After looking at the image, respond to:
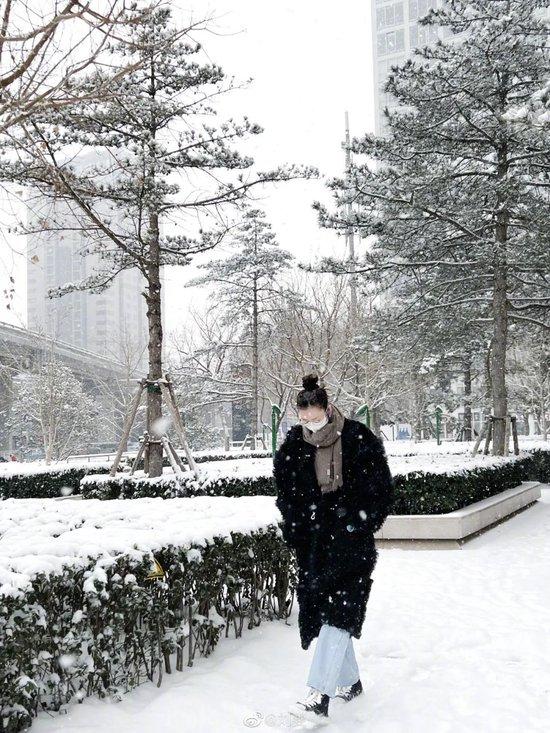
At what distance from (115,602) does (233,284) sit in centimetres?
2262

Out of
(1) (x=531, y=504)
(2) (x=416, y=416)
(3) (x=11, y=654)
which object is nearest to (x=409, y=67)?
(1) (x=531, y=504)

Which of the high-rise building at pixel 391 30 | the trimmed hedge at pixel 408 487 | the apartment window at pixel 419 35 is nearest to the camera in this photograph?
the trimmed hedge at pixel 408 487

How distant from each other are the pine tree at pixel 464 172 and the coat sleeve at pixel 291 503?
10032 mm

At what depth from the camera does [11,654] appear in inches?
114

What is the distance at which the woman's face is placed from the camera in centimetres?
362

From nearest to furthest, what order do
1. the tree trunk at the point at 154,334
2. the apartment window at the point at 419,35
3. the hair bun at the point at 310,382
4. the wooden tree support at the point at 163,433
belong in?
1. the hair bun at the point at 310,382
2. the wooden tree support at the point at 163,433
3. the tree trunk at the point at 154,334
4. the apartment window at the point at 419,35

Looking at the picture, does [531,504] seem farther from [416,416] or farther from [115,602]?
[416,416]

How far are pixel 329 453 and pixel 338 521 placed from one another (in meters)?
0.37

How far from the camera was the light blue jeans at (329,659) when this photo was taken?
11.2ft

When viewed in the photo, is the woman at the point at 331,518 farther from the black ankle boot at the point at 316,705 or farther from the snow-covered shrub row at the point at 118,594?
the snow-covered shrub row at the point at 118,594

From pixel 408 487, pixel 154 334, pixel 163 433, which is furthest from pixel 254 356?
pixel 408 487

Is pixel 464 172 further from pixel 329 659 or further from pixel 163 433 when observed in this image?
pixel 329 659

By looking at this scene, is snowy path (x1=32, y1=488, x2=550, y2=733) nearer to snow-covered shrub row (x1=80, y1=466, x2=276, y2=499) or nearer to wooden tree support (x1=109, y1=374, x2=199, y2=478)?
snow-covered shrub row (x1=80, y1=466, x2=276, y2=499)

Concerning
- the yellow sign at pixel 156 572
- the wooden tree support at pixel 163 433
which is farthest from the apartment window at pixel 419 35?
the yellow sign at pixel 156 572
